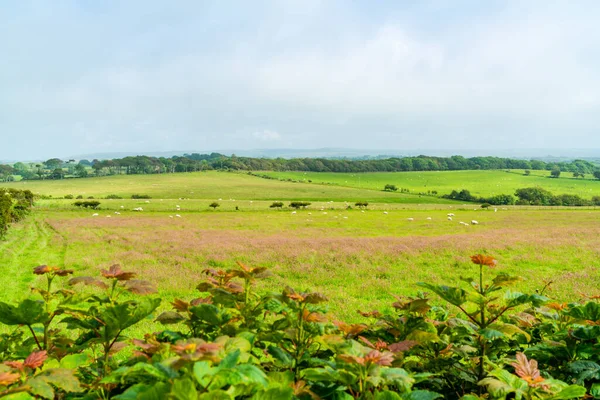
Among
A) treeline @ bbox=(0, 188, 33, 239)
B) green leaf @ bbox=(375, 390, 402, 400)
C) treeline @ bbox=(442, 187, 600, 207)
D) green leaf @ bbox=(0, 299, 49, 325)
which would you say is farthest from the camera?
treeline @ bbox=(442, 187, 600, 207)

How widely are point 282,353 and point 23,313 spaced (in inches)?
83.8

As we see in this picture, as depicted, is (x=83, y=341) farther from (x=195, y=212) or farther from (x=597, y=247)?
(x=195, y=212)

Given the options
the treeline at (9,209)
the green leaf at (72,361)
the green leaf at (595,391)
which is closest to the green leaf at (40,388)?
the green leaf at (72,361)

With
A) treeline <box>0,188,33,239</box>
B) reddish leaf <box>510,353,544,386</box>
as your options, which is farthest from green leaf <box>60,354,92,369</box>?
treeline <box>0,188,33,239</box>

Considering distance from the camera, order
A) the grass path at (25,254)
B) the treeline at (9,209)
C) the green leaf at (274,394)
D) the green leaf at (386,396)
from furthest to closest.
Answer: the treeline at (9,209), the grass path at (25,254), the green leaf at (386,396), the green leaf at (274,394)

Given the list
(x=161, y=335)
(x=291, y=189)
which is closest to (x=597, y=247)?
(x=161, y=335)

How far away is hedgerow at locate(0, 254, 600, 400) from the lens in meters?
2.06

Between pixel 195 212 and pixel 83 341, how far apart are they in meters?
57.2

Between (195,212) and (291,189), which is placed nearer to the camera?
(195,212)

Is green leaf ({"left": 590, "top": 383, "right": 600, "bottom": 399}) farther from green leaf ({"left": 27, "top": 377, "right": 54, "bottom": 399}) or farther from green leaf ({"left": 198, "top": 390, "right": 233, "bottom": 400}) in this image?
green leaf ({"left": 27, "top": 377, "right": 54, "bottom": 399})

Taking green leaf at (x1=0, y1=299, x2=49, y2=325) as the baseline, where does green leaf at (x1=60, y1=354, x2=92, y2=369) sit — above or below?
below

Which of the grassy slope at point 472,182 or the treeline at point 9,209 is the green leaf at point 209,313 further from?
the grassy slope at point 472,182

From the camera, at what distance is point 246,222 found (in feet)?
147

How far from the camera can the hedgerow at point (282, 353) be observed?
206cm
